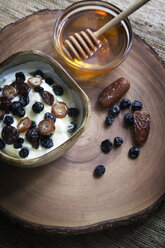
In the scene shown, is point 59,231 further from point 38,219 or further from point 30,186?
point 30,186

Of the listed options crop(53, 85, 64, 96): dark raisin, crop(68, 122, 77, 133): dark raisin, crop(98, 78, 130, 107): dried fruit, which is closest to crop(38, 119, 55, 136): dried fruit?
crop(68, 122, 77, 133): dark raisin

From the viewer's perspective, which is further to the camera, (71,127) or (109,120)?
(109,120)

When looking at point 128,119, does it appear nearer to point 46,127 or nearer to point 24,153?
point 46,127

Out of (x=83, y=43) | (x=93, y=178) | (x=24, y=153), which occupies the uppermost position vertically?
(x=83, y=43)

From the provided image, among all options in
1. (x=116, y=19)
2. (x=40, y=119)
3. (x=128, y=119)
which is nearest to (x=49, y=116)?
(x=40, y=119)

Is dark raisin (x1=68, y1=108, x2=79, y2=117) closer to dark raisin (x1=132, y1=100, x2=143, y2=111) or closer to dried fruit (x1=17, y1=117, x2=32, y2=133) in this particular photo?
dried fruit (x1=17, y1=117, x2=32, y2=133)

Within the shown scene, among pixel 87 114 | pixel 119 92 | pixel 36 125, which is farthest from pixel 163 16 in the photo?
pixel 36 125

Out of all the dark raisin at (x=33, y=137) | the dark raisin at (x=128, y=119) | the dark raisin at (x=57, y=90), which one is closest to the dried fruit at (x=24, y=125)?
the dark raisin at (x=33, y=137)
